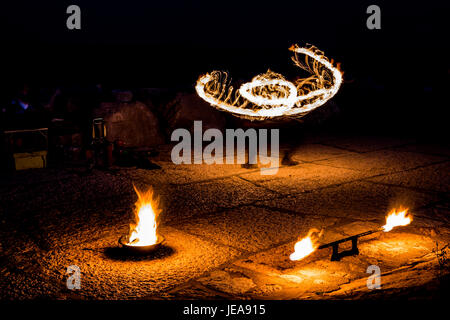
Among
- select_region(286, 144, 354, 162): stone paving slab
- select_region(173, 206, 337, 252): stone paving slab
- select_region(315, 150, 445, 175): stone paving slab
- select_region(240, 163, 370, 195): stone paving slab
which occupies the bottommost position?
select_region(173, 206, 337, 252): stone paving slab

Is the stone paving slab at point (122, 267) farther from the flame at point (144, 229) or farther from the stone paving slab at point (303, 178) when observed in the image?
the stone paving slab at point (303, 178)

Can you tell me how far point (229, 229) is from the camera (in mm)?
5887

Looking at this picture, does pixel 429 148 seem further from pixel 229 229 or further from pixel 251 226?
pixel 229 229

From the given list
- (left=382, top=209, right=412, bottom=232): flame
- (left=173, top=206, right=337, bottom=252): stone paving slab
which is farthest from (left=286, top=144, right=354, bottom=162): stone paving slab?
(left=382, top=209, right=412, bottom=232): flame

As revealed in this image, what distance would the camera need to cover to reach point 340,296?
12.8ft

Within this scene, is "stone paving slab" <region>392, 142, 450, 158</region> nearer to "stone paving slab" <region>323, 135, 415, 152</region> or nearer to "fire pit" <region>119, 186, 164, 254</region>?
"stone paving slab" <region>323, 135, 415, 152</region>

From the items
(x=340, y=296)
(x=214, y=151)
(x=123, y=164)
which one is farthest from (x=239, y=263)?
(x=214, y=151)

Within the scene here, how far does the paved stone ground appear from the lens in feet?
14.3

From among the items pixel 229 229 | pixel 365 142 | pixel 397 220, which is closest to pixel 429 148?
Result: pixel 365 142

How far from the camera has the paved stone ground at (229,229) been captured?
14.3ft

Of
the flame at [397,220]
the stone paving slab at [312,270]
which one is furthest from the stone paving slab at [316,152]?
the stone paving slab at [312,270]
